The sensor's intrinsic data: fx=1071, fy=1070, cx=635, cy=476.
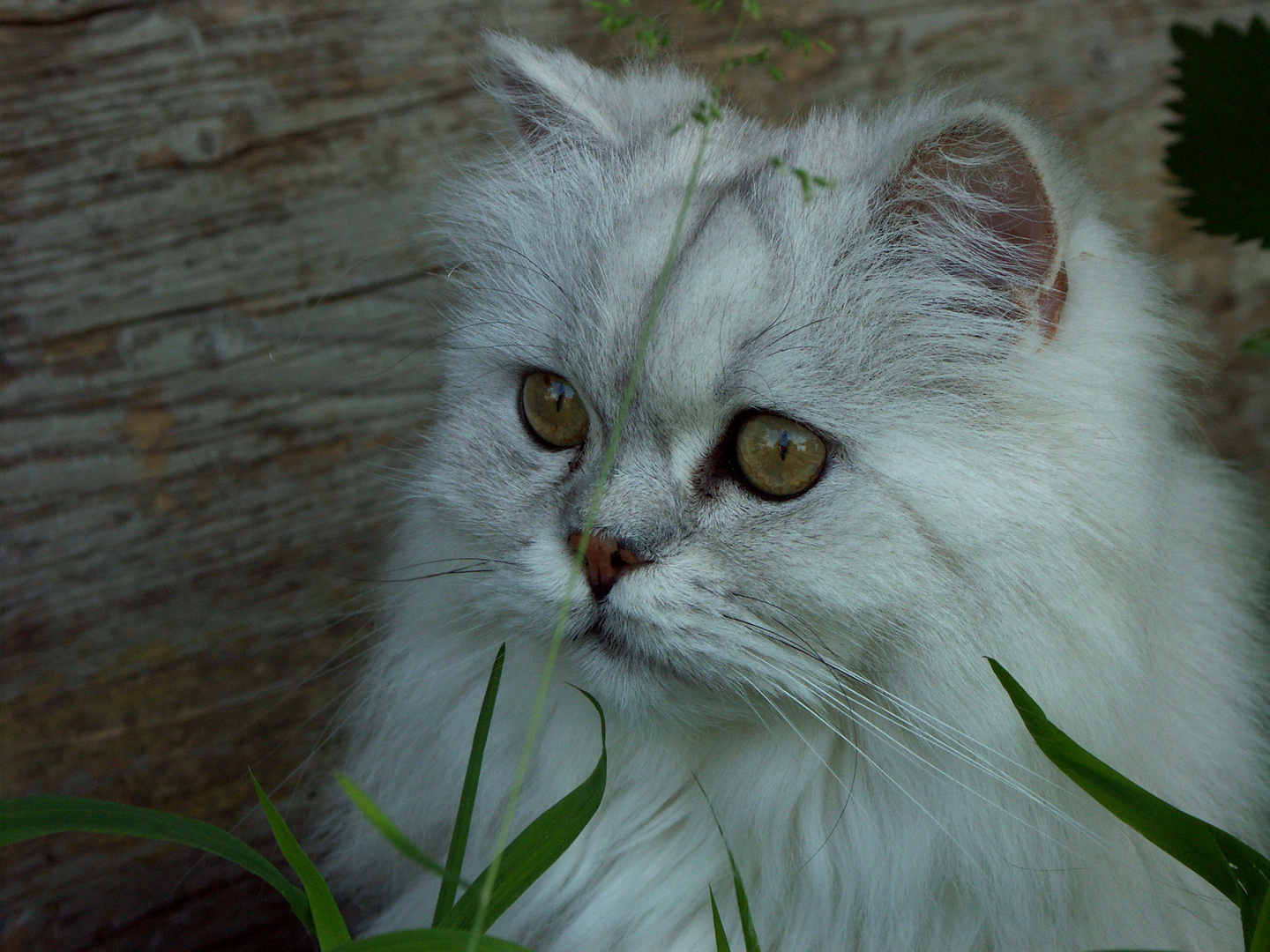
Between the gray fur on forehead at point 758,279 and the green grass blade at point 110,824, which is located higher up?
the gray fur on forehead at point 758,279

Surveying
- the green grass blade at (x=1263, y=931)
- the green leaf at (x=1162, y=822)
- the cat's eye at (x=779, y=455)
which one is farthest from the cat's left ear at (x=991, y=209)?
the green grass blade at (x=1263, y=931)

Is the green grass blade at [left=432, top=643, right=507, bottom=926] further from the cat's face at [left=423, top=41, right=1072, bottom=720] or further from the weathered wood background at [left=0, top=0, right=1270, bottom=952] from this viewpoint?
the weathered wood background at [left=0, top=0, right=1270, bottom=952]

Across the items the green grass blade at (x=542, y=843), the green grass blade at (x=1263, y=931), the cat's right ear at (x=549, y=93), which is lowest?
the green grass blade at (x=542, y=843)

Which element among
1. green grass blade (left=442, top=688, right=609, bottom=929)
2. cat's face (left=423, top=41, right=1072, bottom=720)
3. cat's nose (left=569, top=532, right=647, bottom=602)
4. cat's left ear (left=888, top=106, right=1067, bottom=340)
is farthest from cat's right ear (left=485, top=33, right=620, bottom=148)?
green grass blade (left=442, top=688, right=609, bottom=929)

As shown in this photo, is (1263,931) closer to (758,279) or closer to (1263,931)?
(1263,931)

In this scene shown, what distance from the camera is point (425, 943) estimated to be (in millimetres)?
1238

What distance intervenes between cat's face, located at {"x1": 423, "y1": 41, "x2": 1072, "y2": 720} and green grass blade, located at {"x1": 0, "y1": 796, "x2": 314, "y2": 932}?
1.51ft

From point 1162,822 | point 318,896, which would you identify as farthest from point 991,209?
point 318,896

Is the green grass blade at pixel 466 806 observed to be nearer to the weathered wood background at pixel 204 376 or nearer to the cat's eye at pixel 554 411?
the cat's eye at pixel 554 411

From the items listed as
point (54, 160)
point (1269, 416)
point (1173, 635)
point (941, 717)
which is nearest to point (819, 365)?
point (941, 717)

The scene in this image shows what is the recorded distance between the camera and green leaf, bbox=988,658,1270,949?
1.25m

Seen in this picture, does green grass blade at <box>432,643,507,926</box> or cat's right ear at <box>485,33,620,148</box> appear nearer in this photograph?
green grass blade at <box>432,643,507,926</box>

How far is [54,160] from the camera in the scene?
207cm

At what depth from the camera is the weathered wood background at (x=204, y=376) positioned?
6.89 feet
